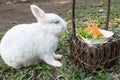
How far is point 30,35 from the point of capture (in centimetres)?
306

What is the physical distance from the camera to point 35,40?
3.05m

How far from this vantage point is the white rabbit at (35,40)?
3.04 m

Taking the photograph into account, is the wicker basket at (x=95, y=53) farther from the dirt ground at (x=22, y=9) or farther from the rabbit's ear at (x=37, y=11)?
the dirt ground at (x=22, y=9)

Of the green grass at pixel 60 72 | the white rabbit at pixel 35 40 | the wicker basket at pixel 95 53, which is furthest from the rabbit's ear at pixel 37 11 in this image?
the green grass at pixel 60 72

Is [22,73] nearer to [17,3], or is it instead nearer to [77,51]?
[77,51]

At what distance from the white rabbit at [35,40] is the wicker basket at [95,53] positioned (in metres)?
0.21

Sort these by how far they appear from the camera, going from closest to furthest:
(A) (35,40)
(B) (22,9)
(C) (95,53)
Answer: (C) (95,53) < (A) (35,40) < (B) (22,9)

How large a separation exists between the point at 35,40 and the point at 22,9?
4.41 m

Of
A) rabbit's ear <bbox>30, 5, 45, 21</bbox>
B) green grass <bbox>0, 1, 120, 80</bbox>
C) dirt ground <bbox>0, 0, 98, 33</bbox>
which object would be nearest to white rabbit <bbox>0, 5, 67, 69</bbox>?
rabbit's ear <bbox>30, 5, 45, 21</bbox>

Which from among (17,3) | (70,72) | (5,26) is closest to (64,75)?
(70,72)

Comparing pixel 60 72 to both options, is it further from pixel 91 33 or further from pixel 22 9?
pixel 22 9

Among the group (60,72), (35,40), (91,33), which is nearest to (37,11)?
(35,40)

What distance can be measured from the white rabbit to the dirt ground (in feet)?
8.89

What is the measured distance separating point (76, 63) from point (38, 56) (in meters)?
0.37
